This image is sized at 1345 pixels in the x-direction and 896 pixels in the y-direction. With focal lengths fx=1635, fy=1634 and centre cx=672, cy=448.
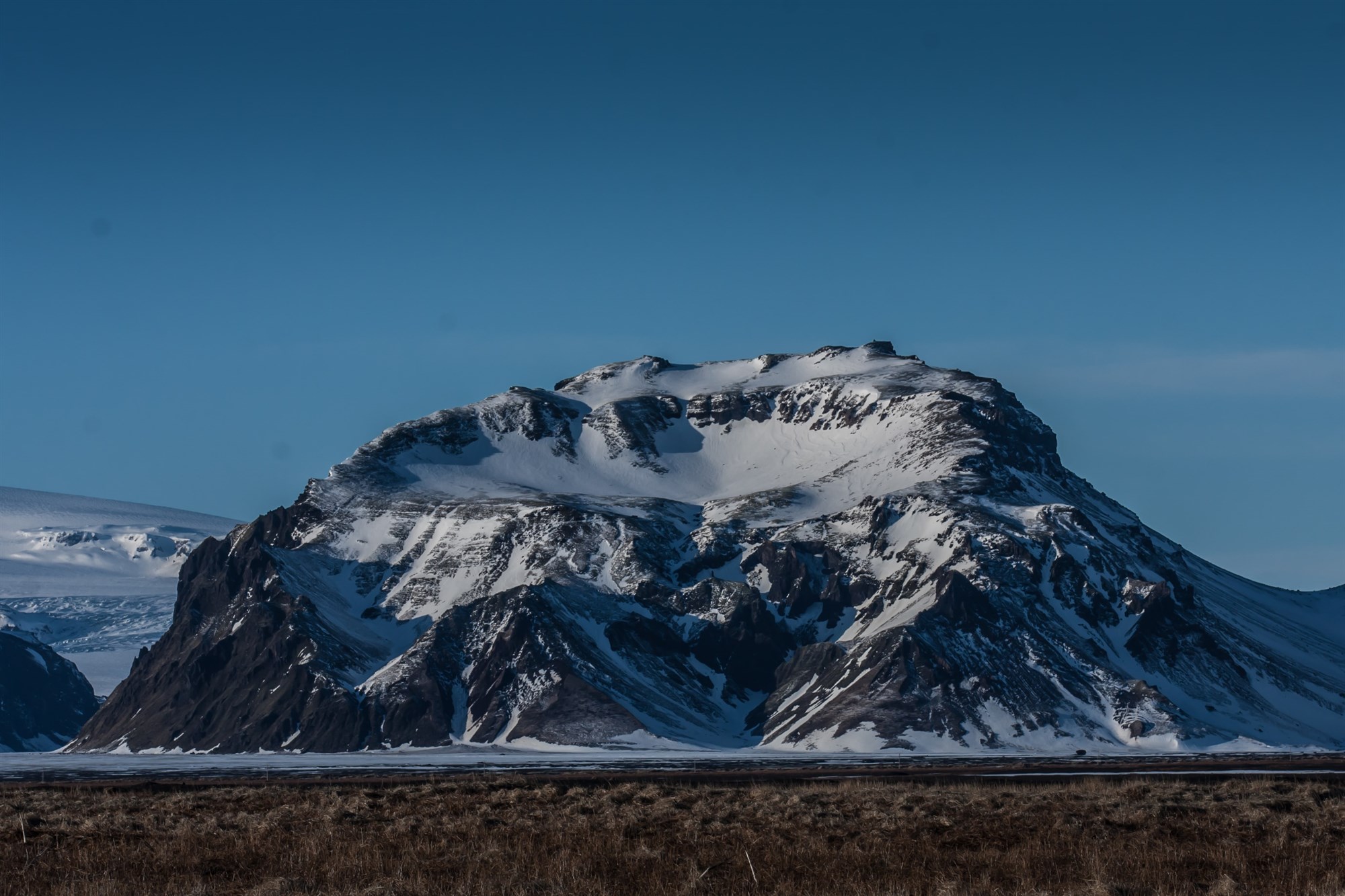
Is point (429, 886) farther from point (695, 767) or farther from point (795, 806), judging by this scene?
point (695, 767)

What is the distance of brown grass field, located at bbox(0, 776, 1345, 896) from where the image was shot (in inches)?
1881

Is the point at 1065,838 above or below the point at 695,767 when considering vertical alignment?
above

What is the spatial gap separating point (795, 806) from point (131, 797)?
3866cm

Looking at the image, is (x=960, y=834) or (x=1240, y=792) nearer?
(x=960, y=834)

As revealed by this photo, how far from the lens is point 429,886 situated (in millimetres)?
46594

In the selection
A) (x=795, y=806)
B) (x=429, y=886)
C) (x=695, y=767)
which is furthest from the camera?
(x=695, y=767)

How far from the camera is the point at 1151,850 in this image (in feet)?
182

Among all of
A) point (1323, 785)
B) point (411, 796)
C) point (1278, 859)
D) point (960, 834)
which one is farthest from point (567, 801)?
point (1323, 785)

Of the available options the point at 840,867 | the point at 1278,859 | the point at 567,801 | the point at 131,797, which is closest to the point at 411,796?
the point at 567,801

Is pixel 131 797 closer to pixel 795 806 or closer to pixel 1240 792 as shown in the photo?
pixel 795 806

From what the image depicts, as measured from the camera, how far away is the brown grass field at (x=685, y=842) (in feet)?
157

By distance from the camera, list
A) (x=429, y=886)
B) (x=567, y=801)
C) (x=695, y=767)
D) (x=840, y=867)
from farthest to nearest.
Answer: (x=695, y=767) → (x=567, y=801) → (x=840, y=867) → (x=429, y=886)

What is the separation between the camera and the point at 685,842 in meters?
58.5

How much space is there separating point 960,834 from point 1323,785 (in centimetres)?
4162
